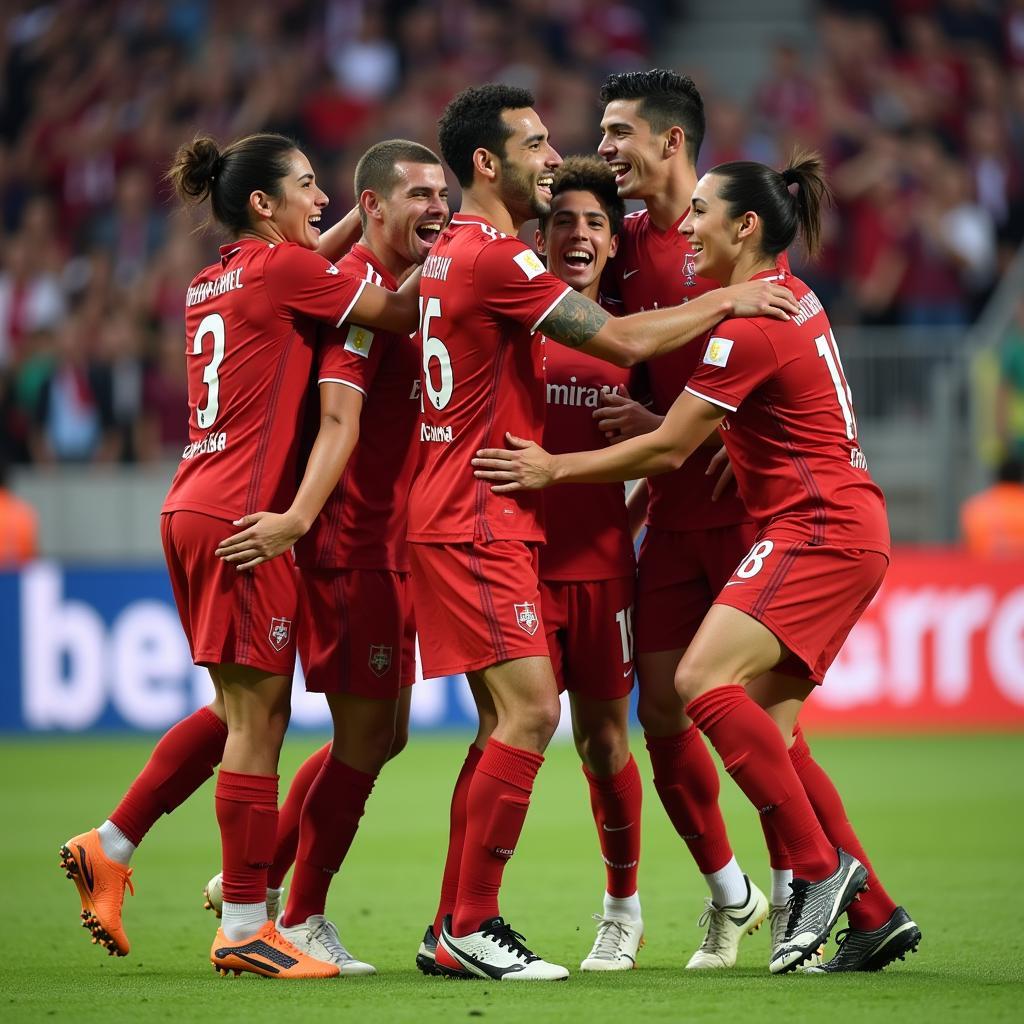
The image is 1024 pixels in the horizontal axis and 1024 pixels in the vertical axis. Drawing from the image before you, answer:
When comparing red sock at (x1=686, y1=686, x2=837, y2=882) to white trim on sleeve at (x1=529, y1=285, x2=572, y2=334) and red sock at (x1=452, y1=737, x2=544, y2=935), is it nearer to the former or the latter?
red sock at (x1=452, y1=737, x2=544, y2=935)

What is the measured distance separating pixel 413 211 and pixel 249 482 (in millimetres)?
1149

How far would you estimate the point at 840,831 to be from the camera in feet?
18.3

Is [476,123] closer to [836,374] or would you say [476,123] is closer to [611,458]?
[611,458]

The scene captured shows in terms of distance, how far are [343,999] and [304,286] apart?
2.25m

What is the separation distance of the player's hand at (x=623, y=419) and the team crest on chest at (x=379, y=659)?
3.49 ft

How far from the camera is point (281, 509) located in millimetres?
5754

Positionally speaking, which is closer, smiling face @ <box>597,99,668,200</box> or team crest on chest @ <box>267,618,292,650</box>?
team crest on chest @ <box>267,618,292,650</box>

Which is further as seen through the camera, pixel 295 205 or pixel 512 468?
pixel 295 205

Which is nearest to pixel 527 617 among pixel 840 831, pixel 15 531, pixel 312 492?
pixel 312 492

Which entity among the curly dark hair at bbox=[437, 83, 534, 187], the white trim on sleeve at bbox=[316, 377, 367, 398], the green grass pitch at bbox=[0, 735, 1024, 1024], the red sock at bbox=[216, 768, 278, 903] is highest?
the curly dark hair at bbox=[437, 83, 534, 187]

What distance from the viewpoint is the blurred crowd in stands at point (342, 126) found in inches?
595

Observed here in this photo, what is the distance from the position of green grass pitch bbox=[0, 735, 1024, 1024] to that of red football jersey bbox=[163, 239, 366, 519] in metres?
1.57

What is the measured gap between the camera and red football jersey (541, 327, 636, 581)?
5.97m

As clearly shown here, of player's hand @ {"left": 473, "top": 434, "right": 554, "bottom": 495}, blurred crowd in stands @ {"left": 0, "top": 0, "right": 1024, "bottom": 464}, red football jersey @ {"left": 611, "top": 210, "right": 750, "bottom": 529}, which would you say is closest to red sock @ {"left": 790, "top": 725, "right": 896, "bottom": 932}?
red football jersey @ {"left": 611, "top": 210, "right": 750, "bottom": 529}
